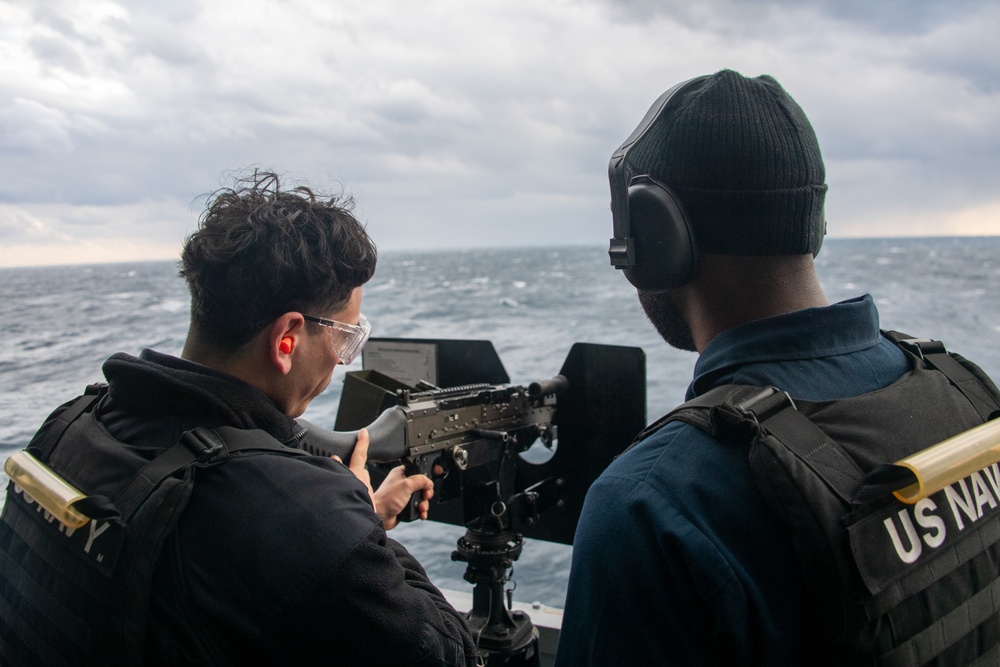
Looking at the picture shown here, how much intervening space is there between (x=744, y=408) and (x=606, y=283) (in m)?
24.4

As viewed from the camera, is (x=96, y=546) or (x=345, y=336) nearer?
(x=96, y=546)

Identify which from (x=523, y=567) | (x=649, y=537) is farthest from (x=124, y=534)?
(x=523, y=567)

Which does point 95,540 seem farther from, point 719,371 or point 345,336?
point 719,371

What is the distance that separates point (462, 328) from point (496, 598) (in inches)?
382

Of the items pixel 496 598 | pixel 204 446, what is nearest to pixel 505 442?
pixel 496 598

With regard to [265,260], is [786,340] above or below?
below

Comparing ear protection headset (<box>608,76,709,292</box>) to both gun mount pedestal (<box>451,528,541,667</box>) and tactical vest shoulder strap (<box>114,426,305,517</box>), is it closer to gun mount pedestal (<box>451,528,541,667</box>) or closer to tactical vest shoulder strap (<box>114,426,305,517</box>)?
tactical vest shoulder strap (<box>114,426,305,517</box>)

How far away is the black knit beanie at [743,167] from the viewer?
1.33m

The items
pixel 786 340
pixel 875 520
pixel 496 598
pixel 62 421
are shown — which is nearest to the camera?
pixel 875 520

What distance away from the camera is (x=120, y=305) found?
10250 mm

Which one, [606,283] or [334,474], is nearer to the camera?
[334,474]

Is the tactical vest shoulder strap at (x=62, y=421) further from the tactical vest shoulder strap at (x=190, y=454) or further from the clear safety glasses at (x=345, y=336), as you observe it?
the clear safety glasses at (x=345, y=336)

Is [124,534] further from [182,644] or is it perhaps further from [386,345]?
[386,345]

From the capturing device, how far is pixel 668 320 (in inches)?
60.4
